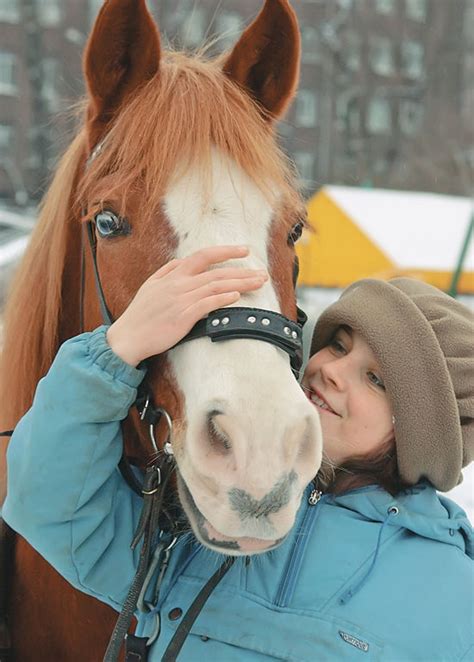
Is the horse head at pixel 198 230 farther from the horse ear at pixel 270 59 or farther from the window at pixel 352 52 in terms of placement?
the window at pixel 352 52

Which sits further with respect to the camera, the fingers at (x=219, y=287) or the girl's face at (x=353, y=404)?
the girl's face at (x=353, y=404)

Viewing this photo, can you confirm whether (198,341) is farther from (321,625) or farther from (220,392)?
(321,625)

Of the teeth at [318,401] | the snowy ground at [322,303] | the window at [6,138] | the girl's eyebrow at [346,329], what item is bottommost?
the window at [6,138]

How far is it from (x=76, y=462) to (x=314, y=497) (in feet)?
1.76

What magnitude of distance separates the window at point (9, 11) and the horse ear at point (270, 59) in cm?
1789

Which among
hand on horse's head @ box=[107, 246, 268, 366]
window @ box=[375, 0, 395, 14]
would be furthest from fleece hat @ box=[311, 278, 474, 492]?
window @ box=[375, 0, 395, 14]

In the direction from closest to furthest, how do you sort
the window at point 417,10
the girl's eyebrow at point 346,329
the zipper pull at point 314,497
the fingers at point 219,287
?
the fingers at point 219,287 → the zipper pull at point 314,497 → the girl's eyebrow at point 346,329 → the window at point 417,10

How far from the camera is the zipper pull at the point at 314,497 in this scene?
4.90 feet

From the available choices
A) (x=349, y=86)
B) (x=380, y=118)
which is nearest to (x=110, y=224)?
(x=349, y=86)

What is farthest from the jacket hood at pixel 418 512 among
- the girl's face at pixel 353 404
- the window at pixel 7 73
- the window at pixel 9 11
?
the window at pixel 7 73

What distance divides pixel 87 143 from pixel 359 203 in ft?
29.9

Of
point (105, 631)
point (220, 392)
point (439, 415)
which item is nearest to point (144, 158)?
point (220, 392)

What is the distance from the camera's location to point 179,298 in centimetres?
119

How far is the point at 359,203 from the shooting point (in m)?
10.3
